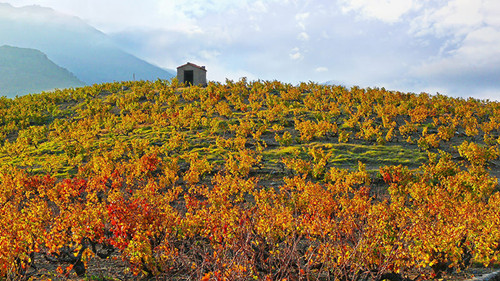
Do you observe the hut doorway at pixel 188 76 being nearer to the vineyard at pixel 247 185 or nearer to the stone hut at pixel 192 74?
the stone hut at pixel 192 74

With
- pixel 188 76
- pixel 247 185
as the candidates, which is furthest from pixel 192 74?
pixel 247 185

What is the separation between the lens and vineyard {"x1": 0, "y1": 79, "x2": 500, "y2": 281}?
785 centimetres

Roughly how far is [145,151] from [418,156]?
20.2 metres

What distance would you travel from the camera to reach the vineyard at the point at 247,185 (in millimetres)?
7852

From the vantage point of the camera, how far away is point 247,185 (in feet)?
48.7

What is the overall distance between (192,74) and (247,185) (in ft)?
121

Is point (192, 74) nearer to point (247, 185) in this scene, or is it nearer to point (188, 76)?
point (188, 76)

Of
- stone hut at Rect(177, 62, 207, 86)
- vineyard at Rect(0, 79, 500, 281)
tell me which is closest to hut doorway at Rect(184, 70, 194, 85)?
stone hut at Rect(177, 62, 207, 86)

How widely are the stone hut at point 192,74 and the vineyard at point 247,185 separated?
467 cm

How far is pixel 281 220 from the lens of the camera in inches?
358

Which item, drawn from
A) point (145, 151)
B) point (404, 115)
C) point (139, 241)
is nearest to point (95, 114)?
point (145, 151)

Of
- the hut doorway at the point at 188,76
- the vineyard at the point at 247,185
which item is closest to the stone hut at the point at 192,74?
the hut doorway at the point at 188,76

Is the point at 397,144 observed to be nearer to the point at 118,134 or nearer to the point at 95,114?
the point at 118,134

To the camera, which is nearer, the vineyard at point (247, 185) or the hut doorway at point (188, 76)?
the vineyard at point (247, 185)
